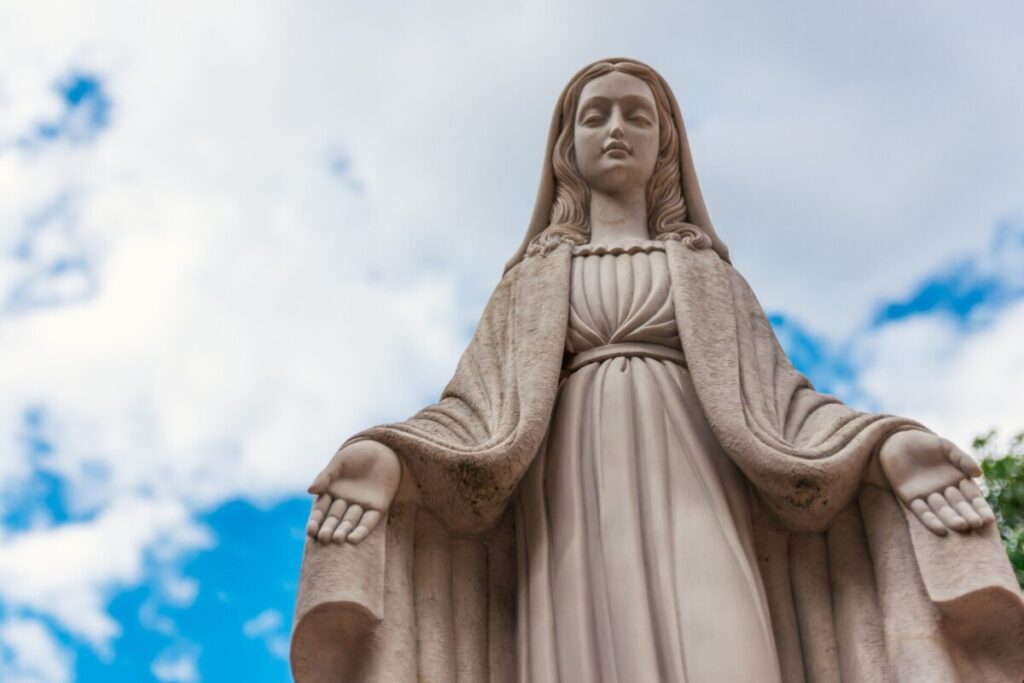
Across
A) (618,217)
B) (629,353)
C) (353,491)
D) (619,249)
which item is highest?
(618,217)

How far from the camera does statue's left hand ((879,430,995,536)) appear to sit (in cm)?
620

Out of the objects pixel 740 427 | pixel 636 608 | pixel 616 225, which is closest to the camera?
pixel 636 608

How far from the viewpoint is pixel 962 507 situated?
6.21m

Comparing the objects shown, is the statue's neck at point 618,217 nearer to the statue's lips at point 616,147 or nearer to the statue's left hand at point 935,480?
the statue's lips at point 616,147

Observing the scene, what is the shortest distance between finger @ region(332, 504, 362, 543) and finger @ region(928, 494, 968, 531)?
2.42 m

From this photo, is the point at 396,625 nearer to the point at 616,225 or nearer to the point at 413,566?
the point at 413,566

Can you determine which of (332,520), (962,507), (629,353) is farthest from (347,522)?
(962,507)

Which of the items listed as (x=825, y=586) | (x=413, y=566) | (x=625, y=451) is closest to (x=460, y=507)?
(x=413, y=566)

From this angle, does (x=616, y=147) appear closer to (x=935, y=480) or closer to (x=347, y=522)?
(x=935, y=480)

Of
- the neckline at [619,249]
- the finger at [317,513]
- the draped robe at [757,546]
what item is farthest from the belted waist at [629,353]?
the finger at [317,513]

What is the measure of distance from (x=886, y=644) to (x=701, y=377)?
144 cm

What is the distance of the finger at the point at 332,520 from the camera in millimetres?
6250

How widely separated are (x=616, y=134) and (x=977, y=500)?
9.78ft

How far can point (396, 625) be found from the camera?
6.32m
